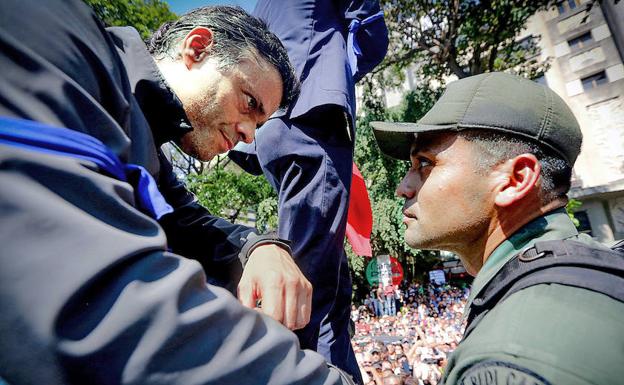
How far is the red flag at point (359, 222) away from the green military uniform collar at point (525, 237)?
115 cm

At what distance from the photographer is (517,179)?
1390 millimetres

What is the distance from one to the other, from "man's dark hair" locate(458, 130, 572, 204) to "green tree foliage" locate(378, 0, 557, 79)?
8350 mm

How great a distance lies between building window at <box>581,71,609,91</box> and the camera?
65.0 ft

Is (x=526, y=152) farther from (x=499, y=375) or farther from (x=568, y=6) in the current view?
(x=568, y=6)

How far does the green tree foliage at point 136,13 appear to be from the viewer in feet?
24.8

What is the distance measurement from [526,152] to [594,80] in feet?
82.4

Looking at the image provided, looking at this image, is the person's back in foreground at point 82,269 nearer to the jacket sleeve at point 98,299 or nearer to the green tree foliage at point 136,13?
the jacket sleeve at point 98,299

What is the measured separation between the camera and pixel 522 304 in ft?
2.97

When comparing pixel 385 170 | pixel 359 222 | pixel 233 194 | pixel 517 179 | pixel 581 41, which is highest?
pixel 517 179

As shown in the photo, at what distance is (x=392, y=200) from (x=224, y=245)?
13.4 meters

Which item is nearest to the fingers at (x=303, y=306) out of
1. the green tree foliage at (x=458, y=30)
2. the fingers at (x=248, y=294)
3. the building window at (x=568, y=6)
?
the fingers at (x=248, y=294)

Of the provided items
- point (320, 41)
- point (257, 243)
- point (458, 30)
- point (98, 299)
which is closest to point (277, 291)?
point (257, 243)

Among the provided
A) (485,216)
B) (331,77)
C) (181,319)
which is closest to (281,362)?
(181,319)

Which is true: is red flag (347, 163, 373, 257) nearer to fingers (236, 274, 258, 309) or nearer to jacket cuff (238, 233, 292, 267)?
jacket cuff (238, 233, 292, 267)
